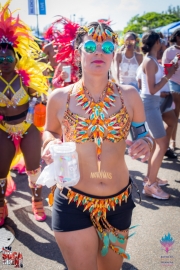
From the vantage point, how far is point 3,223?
3.31 metres

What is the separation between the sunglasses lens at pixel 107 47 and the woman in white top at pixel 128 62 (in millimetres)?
4027

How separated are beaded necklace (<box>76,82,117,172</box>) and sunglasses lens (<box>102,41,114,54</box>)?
0.24 meters

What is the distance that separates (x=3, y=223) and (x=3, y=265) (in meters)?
0.68

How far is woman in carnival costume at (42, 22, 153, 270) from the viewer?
1.83 m

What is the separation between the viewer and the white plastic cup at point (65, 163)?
5.37ft

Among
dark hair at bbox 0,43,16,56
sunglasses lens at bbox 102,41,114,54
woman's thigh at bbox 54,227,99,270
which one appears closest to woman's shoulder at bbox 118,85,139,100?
sunglasses lens at bbox 102,41,114,54

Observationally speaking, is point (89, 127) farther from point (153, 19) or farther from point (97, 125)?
point (153, 19)

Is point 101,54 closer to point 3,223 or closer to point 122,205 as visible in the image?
point 122,205

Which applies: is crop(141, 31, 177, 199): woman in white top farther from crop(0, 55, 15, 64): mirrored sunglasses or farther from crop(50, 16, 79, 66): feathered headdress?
Result: crop(0, 55, 15, 64): mirrored sunglasses

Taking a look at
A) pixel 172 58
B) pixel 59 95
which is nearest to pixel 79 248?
pixel 59 95

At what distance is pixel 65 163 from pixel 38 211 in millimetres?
2015

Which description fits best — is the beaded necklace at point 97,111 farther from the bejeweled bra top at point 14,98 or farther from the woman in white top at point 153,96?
the woman in white top at point 153,96

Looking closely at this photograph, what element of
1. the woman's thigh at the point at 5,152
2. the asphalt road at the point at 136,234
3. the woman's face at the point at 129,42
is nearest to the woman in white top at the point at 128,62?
the woman's face at the point at 129,42

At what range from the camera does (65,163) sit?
164cm
